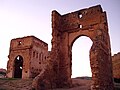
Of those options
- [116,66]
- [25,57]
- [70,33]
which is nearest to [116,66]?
[116,66]

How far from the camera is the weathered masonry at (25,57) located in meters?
21.7

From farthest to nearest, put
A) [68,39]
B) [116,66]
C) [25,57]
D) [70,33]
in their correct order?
[116,66] → [25,57] → [70,33] → [68,39]

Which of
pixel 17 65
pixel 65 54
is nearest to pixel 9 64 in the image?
pixel 17 65

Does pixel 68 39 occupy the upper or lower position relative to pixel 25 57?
upper

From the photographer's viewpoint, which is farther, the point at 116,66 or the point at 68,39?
the point at 116,66

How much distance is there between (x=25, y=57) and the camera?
22188mm

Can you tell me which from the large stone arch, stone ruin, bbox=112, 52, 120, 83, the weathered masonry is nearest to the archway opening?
the weathered masonry

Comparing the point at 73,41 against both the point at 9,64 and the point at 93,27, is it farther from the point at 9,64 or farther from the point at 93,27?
the point at 9,64

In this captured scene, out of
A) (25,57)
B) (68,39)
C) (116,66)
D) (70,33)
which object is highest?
(70,33)

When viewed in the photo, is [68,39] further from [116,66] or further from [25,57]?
[116,66]

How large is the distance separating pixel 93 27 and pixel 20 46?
41.1 feet

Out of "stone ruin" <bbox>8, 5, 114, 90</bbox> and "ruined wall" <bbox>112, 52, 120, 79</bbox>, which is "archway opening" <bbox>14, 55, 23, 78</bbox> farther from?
"ruined wall" <bbox>112, 52, 120, 79</bbox>

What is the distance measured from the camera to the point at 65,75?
1454 cm

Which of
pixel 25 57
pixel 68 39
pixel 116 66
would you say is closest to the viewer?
pixel 68 39
